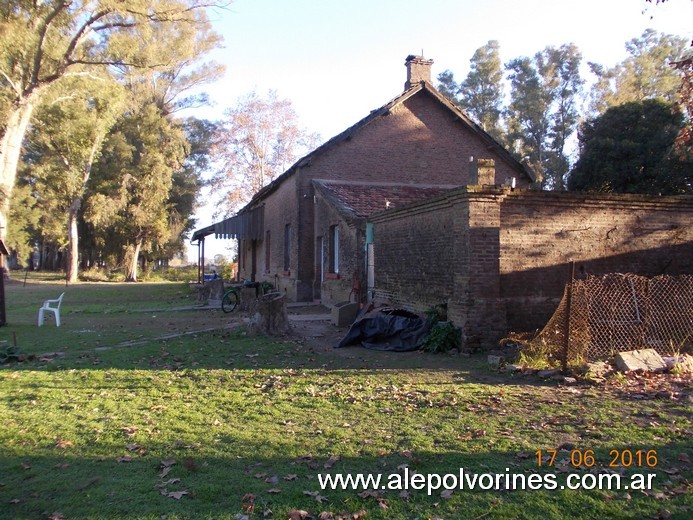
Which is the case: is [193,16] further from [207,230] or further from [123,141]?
[123,141]

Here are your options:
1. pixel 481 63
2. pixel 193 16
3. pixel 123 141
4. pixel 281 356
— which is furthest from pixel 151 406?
pixel 481 63

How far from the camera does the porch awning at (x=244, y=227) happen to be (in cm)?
2892

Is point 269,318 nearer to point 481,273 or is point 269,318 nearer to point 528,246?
point 481,273

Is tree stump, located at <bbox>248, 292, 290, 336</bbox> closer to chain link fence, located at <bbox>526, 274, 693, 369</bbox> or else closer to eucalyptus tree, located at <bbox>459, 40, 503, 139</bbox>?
chain link fence, located at <bbox>526, 274, 693, 369</bbox>

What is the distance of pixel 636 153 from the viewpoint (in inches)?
1070

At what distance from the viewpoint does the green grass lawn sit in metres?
3.85

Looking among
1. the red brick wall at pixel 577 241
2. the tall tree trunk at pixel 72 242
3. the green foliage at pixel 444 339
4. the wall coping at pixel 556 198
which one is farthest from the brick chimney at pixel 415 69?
the tall tree trunk at pixel 72 242

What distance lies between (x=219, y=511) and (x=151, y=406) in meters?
2.95

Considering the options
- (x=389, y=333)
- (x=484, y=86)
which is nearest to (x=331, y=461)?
(x=389, y=333)

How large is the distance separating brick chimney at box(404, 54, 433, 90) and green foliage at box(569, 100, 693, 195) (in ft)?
37.2

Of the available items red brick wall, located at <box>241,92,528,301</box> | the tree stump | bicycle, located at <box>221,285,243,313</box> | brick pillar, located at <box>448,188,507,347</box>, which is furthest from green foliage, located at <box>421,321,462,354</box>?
red brick wall, located at <box>241,92,528,301</box>

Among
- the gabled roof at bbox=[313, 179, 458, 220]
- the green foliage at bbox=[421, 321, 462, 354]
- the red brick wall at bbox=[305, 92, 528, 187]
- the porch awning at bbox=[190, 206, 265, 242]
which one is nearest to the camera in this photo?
the green foliage at bbox=[421, 321, 462, 354]

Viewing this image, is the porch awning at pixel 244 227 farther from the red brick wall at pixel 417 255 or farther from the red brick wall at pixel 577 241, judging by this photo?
the red brick wall at pixel 577 241

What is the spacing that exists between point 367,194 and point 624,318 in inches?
457
